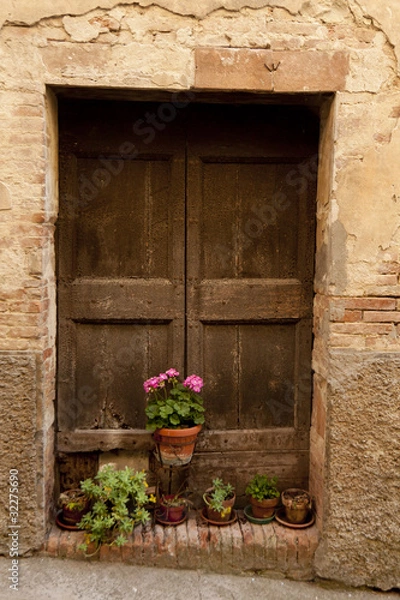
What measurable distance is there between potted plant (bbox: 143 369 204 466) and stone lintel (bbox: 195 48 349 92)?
1.55 metres

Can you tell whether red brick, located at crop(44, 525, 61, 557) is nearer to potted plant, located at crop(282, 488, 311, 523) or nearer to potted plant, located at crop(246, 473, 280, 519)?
potted plant, located at crop(246, 473, 280, 519)

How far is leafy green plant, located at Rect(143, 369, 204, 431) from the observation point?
2954 millimetres

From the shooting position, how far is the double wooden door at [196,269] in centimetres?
312

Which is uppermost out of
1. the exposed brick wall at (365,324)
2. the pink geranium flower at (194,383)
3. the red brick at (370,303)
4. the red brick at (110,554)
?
the red brick at (370,303)

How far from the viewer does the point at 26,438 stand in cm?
279

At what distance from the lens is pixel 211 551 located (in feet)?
9.57

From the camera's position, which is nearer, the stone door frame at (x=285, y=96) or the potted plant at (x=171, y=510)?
the stone door frame at (x=285, y=96)

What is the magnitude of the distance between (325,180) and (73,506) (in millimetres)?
2225

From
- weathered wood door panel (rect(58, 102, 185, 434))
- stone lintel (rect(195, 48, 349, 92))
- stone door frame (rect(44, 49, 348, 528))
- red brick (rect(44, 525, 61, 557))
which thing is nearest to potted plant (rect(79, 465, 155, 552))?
red brick (rect(44, 525, 61, 557))

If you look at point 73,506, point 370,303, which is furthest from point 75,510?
point 370,303

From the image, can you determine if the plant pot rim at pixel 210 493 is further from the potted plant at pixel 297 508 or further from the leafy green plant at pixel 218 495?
the potted plant at pixel 297 508

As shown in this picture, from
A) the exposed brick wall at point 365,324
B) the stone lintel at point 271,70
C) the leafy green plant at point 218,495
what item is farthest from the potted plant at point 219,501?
the stone lintel at point 271,70

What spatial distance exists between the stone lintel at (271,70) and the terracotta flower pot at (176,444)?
1789 millimetres

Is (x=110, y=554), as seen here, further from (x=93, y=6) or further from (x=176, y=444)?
(x=93, y=6)
